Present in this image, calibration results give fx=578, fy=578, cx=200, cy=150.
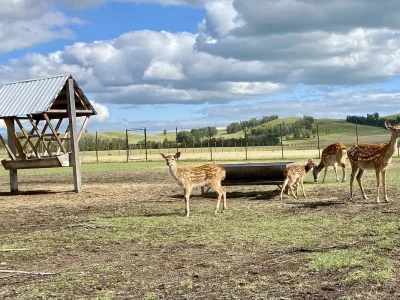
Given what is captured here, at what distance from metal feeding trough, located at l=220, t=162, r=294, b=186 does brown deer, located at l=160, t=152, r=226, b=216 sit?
2617 millimetres

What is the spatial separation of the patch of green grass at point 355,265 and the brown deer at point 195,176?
554 cm

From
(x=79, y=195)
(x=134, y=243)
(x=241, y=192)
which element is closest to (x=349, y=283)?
(x=134, y=243)

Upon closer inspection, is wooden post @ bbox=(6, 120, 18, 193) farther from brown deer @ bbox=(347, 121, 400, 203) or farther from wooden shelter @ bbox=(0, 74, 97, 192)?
brown deer @ bbox=(347, 121, 400, 203)

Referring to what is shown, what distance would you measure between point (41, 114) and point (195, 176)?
28.7 ft

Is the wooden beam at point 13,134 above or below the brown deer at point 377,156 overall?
above

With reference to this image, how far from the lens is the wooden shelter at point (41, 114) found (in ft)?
63.6

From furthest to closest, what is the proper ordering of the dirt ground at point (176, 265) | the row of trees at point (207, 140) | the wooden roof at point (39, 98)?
the row of trees at point (207, 140) < the wooden roof at point (39, 98) < the dirt ground at point (176, 265)

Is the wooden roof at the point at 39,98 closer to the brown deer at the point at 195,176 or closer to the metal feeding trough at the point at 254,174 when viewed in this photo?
the metal feeding trough at the point at 254,174

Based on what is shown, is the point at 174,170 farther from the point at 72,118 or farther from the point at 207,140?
the point at 207,140

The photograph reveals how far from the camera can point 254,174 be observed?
661 inches

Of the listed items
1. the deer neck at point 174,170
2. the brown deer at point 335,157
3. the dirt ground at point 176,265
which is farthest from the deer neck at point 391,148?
the brown deer at point 335,157

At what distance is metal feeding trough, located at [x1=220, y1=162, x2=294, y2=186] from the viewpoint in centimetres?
1631

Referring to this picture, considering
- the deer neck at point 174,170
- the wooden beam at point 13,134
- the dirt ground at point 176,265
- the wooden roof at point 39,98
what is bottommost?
the dirt ground at point 176,265

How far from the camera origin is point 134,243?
977 centimetres
